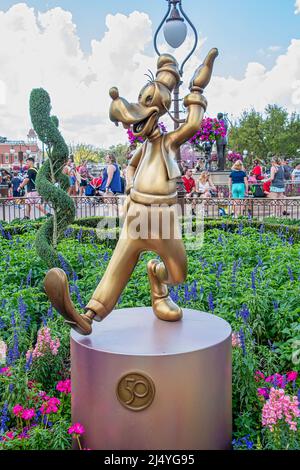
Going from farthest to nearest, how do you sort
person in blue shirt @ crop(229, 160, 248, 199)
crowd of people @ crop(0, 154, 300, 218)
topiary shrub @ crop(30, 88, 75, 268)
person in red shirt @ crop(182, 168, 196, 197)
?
1. person in red shirt @ crop(182, 168, 196, 197)
2. person in blue shirt @ crop(229, 160, 248, 199)
3. crowd of people @ crop(0, 154, 300, 218)
4. topiary shrub @ crop(30, 88, 75, 268)

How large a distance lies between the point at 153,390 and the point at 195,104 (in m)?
1.51

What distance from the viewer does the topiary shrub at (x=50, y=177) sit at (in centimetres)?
517

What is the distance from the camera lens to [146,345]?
8.30 ft

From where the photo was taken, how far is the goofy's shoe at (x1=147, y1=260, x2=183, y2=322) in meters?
2.95

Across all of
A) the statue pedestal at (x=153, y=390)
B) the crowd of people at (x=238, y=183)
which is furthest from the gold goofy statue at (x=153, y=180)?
the crowd of people at (x=238, y=183)

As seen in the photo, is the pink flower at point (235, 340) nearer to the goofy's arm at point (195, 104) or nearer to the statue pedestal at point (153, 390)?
the statue pedestal at point (153, 390)

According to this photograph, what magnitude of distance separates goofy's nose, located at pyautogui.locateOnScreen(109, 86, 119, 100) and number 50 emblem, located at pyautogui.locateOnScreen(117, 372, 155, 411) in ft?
4.62

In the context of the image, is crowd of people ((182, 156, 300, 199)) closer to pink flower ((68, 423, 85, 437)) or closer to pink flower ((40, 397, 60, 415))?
pink flower ((40, 397, 60, 415))

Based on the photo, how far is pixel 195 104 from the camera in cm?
281

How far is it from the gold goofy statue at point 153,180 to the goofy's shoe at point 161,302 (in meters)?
0.14

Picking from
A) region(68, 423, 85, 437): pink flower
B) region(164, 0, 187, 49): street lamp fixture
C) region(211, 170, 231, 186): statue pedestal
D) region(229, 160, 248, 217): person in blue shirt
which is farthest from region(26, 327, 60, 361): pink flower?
region(211, 170, 231, 186): statue pedestal
